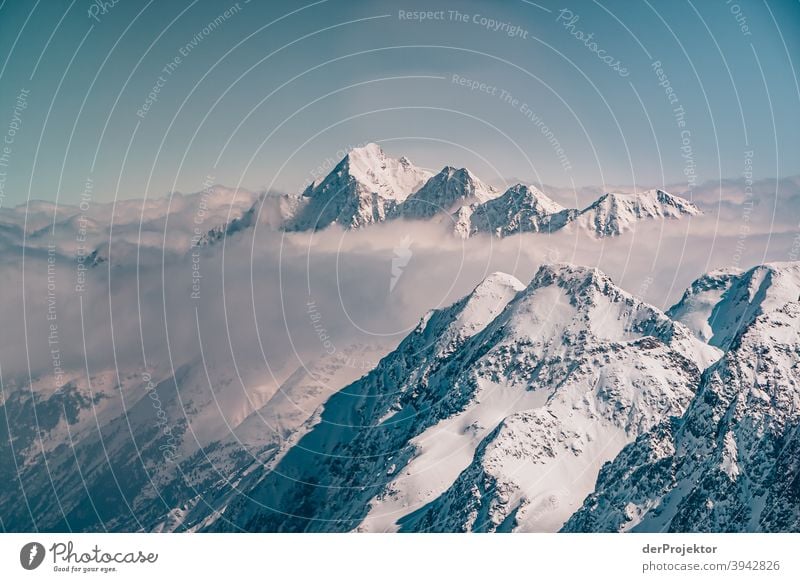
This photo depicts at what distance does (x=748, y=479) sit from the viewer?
86.3m

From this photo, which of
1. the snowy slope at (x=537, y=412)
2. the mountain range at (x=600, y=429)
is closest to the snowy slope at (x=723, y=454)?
the mountain range at (x=600, y=429)

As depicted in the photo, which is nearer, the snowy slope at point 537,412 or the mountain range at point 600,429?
the mountain range at point 600,429

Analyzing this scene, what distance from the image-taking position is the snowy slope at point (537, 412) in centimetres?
13125

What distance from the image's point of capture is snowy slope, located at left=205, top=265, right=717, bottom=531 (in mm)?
131250

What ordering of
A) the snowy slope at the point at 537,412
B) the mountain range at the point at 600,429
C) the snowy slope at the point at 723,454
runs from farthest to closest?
the snowy slope at the point at 537,412 < the mountain range at the point at 600,429 < the snowy slope at the point at 723,454

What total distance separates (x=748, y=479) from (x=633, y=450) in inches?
788

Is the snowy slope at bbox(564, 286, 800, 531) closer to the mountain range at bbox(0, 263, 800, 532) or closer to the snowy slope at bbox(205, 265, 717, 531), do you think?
the mountain range at bbox(0, 263, 800, 532)

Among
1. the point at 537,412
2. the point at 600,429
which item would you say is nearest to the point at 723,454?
the point at 537,412

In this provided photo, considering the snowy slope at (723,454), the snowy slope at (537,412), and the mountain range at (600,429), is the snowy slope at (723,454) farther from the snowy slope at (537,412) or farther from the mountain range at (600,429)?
the snowy slope at (537,412)

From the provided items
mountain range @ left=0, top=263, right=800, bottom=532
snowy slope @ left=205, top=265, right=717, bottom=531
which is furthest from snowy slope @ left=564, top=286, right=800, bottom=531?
snowy slope @ left=205, top=265, right=717, bottom=531

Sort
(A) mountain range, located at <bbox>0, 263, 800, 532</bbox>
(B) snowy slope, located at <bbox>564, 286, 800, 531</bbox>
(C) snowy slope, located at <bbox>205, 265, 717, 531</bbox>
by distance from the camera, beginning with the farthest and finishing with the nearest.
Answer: (C) snowy slope, located at <bbox>205, 265, 717, 531</bbox> < (A) mountain range, located at <bbox>0, 263, 800, 532</bbox> < (B) snowy slope, located at <bbox>564, 286, 800, 531</bbox>

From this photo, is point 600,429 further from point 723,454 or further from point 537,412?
point 723,454

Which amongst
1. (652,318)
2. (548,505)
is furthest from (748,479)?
(652,318)
